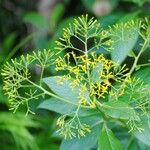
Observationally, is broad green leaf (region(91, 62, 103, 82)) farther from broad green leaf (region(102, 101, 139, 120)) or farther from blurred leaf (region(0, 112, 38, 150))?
blurred leaf (region(0, 112, 38, 150))

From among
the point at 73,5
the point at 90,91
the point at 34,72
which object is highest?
the point at 73,5

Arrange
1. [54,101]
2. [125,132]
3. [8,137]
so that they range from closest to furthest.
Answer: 1. [54,101]
2. [125,132]
3. [8,137]

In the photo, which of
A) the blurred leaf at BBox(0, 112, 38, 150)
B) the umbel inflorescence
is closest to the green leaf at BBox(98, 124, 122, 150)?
the umbel inflorescence

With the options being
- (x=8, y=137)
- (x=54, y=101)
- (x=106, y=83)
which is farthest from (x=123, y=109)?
(x=8, y=137)

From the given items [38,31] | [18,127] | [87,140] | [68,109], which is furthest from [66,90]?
[38,31]

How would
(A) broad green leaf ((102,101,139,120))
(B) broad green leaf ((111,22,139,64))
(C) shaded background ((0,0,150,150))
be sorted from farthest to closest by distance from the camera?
(C) shaded background ((0,0,150,150)) → (B) broad green leaf ((111,22,139,64)) → (A) broad green leaf ((102,101,139,120))

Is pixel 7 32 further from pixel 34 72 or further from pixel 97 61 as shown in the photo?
pixel 97 61
